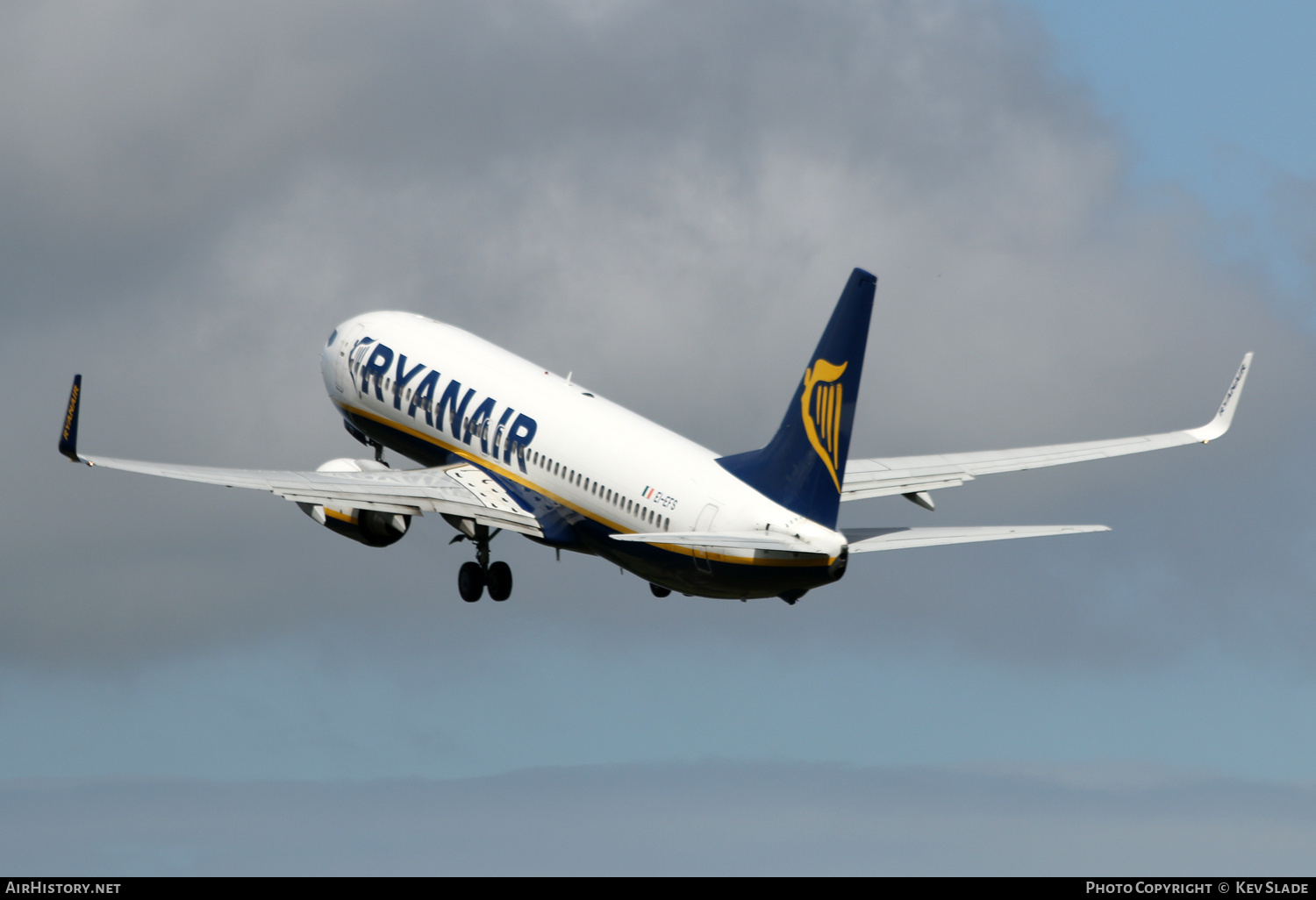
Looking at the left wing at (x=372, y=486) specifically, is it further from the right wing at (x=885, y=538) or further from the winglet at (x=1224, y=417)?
the winglet at (x=1224, y=417)

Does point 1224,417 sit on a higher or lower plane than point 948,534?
higher

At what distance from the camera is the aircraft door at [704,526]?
47.0 metres

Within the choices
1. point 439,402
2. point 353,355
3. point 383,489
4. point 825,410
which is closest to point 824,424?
point 825,410

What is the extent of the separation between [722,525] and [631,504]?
12.9ft

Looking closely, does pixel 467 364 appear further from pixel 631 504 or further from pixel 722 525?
pixel 722 525

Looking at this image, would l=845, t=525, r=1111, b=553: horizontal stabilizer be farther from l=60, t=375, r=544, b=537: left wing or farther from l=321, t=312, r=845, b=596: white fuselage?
l=60, t=375, r=544, b=537: left wing

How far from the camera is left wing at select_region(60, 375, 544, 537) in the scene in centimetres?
5003

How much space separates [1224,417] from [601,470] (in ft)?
59.8

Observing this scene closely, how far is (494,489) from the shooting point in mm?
55438

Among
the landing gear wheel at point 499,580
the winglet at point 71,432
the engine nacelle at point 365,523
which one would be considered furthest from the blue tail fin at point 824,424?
the winglet at point 71,432

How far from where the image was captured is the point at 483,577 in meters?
55.9

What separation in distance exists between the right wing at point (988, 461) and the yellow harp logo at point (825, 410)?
10.1 metres

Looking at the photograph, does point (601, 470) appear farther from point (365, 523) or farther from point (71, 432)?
point (71, 432)

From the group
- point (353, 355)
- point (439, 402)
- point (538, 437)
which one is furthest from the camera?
point (353, 355)
